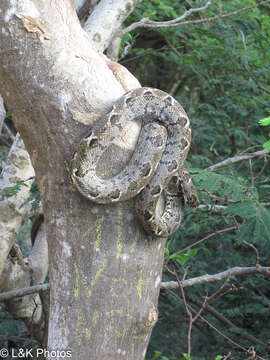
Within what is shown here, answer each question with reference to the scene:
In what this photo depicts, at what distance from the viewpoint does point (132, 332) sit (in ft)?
6.85

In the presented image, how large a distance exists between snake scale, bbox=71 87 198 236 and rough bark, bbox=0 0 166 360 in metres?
0.06

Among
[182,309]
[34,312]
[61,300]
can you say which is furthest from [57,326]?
[182,309]

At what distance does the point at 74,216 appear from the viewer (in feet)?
6.97

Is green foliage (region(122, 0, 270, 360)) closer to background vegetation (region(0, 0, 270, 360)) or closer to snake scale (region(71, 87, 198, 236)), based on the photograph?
background vegetation (region(0, 0, 270, 360))

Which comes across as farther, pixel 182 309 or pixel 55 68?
pixel 182 309

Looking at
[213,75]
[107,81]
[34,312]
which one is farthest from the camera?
[213,75]

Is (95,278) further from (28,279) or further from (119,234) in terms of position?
(28,279)

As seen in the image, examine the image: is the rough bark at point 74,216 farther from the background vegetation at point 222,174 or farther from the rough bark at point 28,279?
the rough bark at point 28,279

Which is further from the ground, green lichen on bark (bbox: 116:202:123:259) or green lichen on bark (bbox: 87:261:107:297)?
green lichen on bark (bbox: 116:202:123:259)

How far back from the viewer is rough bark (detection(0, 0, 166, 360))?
81.6 inches

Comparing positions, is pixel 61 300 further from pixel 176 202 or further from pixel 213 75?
pixel 213 75

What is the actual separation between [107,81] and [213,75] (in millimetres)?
4810

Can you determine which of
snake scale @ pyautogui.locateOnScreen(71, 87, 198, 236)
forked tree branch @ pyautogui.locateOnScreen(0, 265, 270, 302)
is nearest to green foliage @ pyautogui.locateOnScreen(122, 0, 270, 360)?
forked tree branch @ pyautogui.locateOnScreen(0, 265, 270, 302)

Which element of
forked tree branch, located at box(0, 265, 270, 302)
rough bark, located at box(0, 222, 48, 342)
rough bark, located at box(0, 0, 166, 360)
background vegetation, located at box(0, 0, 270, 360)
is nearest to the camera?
rough bark, located at box(0, 0, 166, 360)
